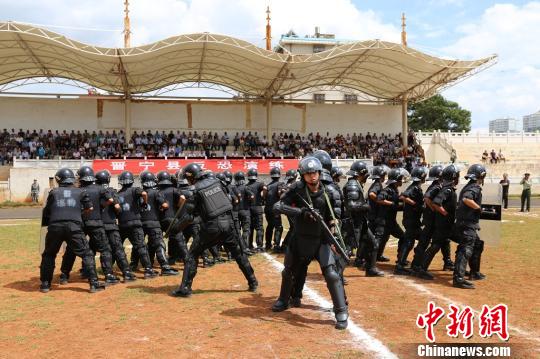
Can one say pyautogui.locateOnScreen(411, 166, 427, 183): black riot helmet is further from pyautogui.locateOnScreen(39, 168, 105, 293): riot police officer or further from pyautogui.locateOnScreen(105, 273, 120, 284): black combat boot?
pyautogui.locateOnScreen(39, 168, 105, 293): riot police officer

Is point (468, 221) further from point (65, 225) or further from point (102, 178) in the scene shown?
point (65, 225)

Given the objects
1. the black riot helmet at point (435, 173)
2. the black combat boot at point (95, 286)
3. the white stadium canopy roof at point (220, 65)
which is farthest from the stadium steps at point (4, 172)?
the black riot helmet at point (435, 173)

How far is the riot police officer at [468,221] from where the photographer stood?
7.56m

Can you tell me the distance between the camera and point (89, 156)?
105ft

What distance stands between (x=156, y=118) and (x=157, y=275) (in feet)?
98.5

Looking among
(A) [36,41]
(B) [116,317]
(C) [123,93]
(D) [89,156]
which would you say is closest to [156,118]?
(C) [123,93]

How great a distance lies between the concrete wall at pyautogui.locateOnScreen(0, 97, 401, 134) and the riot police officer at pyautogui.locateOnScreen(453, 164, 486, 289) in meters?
31.5

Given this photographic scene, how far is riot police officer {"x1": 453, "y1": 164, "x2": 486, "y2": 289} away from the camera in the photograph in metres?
7.56

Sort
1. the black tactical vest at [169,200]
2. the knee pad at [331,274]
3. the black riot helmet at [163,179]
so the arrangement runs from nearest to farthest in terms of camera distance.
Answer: the knee pad at [331,274] → the black tactical vest at [169,200] → the black riot helmet at [163,179]

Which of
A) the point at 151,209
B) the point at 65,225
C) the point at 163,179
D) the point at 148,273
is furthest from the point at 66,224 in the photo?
the point at 163,179

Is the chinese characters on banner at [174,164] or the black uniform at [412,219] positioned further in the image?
the chinese characters on banner at [174,164]

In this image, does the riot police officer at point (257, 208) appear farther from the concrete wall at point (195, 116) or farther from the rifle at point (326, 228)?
the concrete wall at point (195, 116)

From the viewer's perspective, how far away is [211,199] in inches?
283

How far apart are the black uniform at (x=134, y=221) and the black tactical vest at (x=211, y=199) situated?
182 cm
